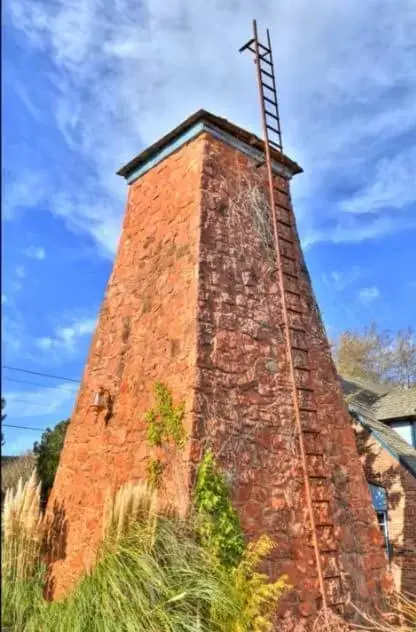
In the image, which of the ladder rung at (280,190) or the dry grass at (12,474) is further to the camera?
the ladder rung at (280,190)

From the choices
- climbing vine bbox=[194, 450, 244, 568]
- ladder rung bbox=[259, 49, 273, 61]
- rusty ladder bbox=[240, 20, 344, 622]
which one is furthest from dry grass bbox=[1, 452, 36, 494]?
ladder rung bbox=[259, 49, 273, 61]

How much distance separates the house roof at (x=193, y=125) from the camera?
595 cm

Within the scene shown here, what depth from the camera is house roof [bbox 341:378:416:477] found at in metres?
10.5

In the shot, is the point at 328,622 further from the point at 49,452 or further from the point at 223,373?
the point at 49,452

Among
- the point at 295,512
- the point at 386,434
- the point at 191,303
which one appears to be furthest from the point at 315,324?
the point at 386,434

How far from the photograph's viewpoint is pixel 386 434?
37.8 ft

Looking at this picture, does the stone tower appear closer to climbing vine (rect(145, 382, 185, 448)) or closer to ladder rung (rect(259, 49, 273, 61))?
climbing vine (rect(145, 382, 185, 448))

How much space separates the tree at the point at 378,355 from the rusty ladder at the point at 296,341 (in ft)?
52.8

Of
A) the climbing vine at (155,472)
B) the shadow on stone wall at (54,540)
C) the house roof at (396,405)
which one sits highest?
the house roof at (396,405)

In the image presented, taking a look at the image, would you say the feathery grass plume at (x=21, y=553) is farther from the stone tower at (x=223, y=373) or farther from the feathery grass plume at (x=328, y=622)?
the feathery grass plume at (x=328, y=622)

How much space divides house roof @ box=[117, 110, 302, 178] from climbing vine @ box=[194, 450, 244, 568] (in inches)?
147

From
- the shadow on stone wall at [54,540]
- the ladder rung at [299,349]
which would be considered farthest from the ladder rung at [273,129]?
the shadow on stone wall at [54,540]

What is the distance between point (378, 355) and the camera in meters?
22.4

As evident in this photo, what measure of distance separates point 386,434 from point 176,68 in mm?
9137
